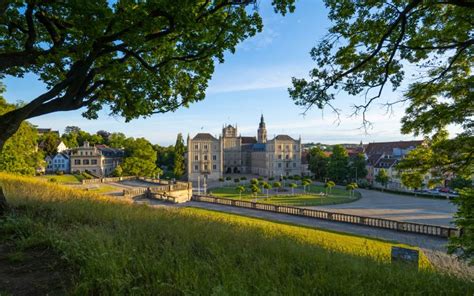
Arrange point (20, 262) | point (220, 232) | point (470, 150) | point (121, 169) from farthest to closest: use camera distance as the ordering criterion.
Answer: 1. point (121, 169)
2. point (470, 150)
3. point (220, 232)
4. point (20, 262)

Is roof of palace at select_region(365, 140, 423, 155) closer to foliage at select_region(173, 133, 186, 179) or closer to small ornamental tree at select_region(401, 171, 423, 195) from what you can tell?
foliage at select_region(173, 133, 186, 179)

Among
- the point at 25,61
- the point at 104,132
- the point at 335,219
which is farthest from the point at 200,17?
the point at 104,132

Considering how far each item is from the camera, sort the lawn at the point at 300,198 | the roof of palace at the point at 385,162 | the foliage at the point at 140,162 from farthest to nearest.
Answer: the roof of palace at the point at 385,162 → the foliage at the point at 140,162 → the lawn at the point at 300,198

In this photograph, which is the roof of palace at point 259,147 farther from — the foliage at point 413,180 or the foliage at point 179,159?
the foliage at point 413,180

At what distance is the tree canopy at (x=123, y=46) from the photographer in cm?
563

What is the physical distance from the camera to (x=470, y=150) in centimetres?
770

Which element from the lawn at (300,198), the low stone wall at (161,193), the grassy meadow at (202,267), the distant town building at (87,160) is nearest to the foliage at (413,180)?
the grassy meadow at (202,267)

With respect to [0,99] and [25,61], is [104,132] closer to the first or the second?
[0,99]

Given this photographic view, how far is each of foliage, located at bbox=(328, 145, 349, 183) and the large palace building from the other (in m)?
17.4

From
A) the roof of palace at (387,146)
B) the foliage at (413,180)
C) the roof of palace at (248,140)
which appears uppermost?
the roof of palace at (248,140)

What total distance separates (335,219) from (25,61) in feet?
72.4

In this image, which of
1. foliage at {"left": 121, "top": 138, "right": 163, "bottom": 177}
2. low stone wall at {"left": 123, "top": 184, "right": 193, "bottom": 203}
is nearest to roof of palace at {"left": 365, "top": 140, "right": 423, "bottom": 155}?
low stone wall at {"left": 123, "top": 184, "right": 193, "bottom": 203}

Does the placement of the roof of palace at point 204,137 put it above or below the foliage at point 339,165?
above

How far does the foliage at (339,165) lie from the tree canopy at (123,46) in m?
61.5
